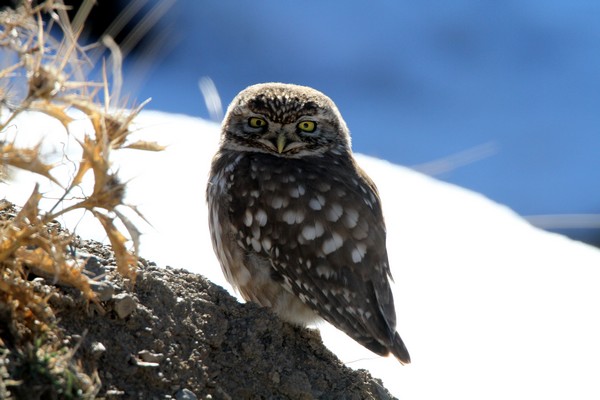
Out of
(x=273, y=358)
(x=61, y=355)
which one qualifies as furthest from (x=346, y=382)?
(x=61, y=355)

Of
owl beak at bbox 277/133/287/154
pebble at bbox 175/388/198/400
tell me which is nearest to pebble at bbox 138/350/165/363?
pebble at bbox 175/388/198/400

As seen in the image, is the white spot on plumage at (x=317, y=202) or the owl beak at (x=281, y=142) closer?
the white spot on plumage at (x=317, y=202)

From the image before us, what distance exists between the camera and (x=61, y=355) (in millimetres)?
3031

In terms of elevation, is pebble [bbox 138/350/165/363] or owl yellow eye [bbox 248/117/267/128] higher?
owl yellow eye [bbox 248/117/267/128]

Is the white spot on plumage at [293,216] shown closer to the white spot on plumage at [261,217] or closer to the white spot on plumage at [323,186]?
the white spot on plumage at [261,217]

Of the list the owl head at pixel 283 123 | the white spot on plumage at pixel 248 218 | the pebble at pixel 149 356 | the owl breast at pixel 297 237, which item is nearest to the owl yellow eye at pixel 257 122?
the owl head at pixel 283 123

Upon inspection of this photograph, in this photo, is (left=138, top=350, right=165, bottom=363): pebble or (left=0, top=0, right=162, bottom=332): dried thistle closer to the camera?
(left=0, top=0, right=162, bottom=332): dried thistle

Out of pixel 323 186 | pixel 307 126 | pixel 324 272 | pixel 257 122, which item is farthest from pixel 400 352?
pixel 257 122

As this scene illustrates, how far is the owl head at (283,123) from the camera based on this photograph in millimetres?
5477

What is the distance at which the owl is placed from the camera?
4746 mm

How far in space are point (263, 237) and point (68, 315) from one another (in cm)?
164

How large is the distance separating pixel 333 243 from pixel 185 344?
132 centimetres

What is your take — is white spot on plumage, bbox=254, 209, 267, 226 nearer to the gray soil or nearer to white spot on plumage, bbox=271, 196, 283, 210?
white spot on plumage, bbox=271, 196, 283, 210

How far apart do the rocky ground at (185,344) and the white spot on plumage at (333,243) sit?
46cm
